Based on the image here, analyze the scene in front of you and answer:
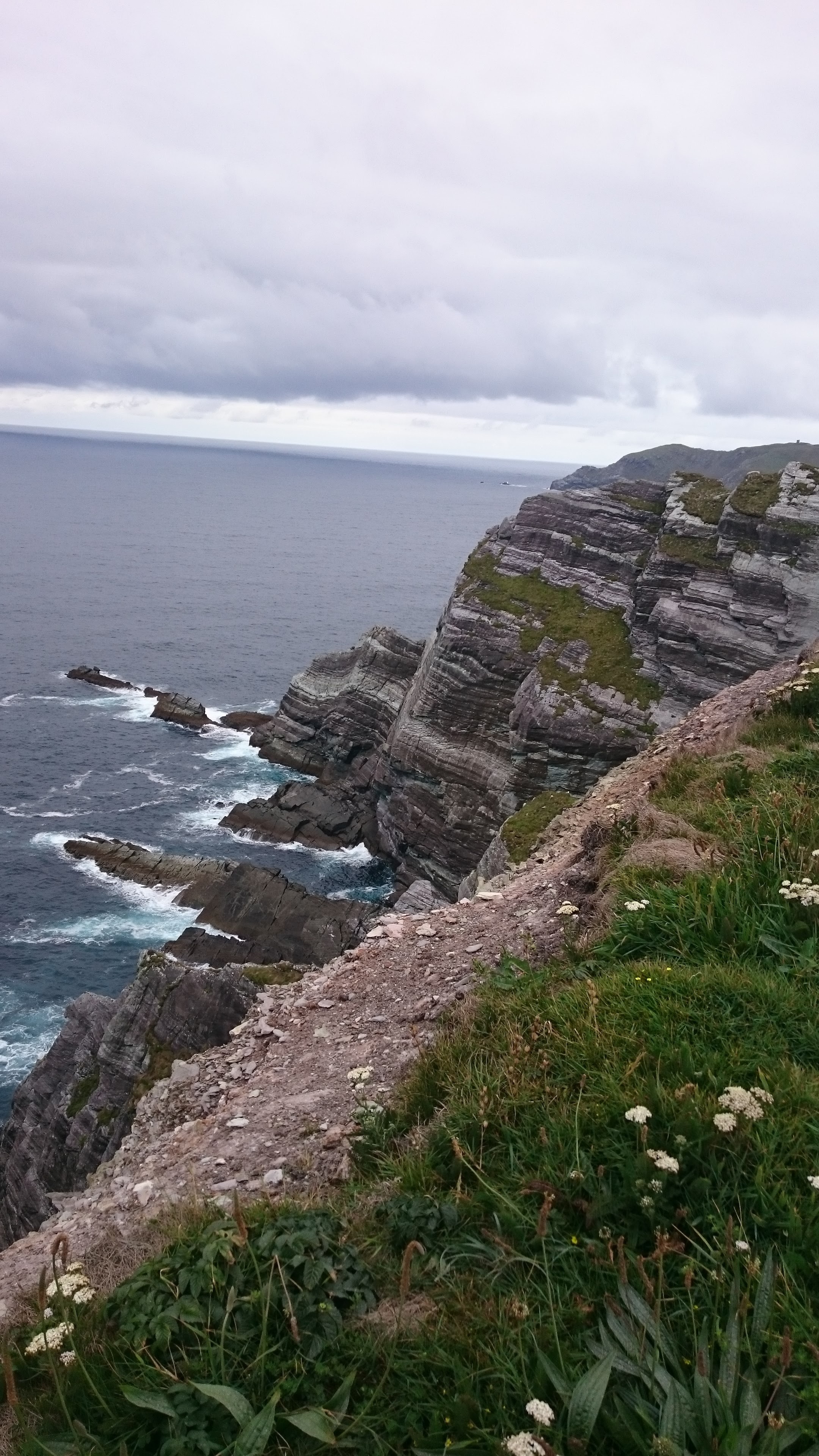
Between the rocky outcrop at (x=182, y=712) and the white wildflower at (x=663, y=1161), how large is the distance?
70.6 meters

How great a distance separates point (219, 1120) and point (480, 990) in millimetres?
3512

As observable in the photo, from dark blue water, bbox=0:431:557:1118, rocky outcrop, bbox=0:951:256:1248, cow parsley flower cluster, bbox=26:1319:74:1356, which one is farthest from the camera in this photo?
dark blue water, bbox=0:431:557:1118

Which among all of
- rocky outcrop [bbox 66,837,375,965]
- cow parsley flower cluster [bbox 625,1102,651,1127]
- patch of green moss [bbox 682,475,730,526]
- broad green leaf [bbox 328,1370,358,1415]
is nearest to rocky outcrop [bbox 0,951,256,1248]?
rocky outcrop [bbox 66,837,375,965]

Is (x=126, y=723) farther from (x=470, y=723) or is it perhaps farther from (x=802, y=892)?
(x=802, y=892)

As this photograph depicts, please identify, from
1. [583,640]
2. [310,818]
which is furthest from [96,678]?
[583,640]

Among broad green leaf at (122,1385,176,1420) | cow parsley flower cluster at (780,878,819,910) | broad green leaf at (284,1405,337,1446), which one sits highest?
cow parsley flower cluster at (780,878,819,910)

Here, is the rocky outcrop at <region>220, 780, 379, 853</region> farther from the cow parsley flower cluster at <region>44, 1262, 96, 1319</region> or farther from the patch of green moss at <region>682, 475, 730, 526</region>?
the cow parsley flower cluster at <region>44, 1262, 96, 1319</region>

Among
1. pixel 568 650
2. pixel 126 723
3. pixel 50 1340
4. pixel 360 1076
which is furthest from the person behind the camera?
pixel 126 723

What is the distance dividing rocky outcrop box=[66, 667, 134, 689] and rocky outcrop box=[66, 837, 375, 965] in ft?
113

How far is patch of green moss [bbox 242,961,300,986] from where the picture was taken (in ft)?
70.9

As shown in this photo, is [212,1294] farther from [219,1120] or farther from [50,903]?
[50,903]

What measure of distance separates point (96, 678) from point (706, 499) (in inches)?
2233

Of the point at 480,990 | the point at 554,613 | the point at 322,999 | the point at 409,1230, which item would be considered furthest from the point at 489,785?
the point at 409,1230

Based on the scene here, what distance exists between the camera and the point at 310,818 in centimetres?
5797
